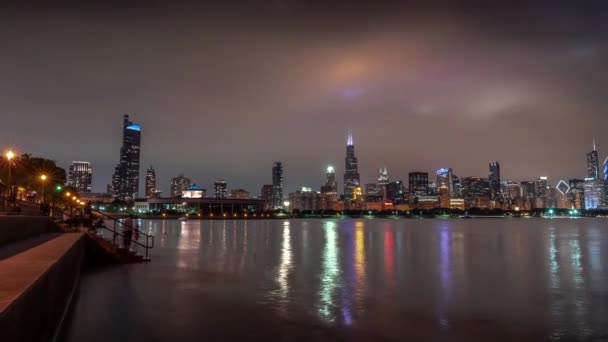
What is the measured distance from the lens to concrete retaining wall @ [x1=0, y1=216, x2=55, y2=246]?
18344 millimetres

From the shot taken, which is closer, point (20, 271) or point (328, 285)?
point (20, 271)

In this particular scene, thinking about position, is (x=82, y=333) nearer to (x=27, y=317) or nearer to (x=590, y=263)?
(x=27, y=317)

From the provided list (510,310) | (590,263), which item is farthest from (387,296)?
(590,263)

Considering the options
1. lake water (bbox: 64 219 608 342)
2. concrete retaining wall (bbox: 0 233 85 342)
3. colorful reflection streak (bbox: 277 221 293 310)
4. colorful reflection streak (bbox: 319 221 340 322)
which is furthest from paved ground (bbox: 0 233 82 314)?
colorful reflection streak (bbox: 319 221 340 322)

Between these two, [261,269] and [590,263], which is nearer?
[261,269]

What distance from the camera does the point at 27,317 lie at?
7.78m

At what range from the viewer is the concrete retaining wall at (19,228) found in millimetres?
18344

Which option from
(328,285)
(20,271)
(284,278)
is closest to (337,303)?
(328,285)

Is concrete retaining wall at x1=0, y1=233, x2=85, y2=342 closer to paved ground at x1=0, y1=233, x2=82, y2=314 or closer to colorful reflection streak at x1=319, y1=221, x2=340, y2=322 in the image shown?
paved ground at x1=0, y1=233, x2=82, y2=314

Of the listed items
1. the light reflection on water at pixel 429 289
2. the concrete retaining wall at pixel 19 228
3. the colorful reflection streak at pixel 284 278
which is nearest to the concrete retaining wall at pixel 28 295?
the concrete retaining wall at pixel 19 228

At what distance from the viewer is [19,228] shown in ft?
68.9

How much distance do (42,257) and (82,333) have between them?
8.49 feet

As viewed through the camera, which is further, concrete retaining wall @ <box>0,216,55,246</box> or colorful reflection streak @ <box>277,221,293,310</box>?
colorful reflection streak @ <box>277,221,293,310</box>

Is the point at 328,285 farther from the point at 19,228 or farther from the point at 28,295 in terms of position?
the point at 28,295
